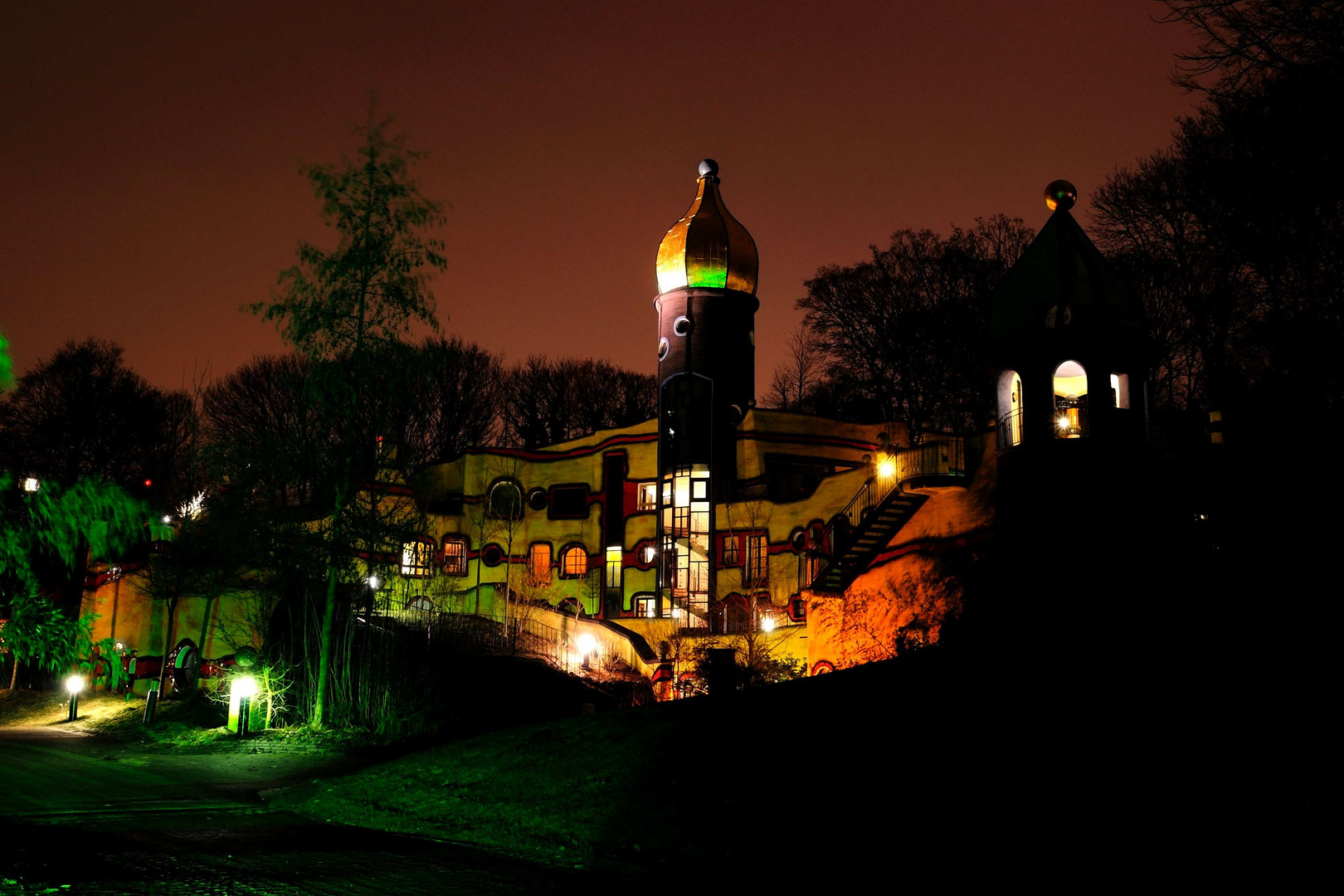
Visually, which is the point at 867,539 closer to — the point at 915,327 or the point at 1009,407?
the point at 1009,407

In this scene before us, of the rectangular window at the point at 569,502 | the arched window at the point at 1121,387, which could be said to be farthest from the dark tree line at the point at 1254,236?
the rectangular window at the point at 569,502

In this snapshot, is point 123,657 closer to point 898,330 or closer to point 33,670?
point 33,670

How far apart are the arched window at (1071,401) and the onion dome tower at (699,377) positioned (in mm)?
16631

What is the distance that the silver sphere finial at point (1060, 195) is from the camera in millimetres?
22000

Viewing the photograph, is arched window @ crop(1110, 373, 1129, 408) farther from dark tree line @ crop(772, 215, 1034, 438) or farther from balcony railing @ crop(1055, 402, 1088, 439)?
dark tree line @ crop(772, 215, 1034, 438)

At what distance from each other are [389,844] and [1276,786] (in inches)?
276

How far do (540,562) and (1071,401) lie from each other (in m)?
26.2

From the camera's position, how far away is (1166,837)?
740 cm

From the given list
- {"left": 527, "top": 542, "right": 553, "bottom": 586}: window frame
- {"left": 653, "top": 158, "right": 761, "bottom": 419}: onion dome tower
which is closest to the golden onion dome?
{"left": 653, "top": 158, "right": 761, "bottom": 419}: onion dome tower

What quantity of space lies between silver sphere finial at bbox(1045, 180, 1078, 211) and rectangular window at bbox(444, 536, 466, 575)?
1128 inches

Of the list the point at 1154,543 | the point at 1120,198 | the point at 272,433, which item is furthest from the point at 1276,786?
the point at 1120,198

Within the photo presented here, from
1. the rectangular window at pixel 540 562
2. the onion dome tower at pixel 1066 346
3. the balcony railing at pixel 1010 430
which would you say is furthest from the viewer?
the rectangular window at pixel 540 562

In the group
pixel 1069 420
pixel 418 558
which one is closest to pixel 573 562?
pixel 418 558

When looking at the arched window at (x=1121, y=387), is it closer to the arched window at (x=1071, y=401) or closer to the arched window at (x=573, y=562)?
the arched window at (x=1071, y=401)
